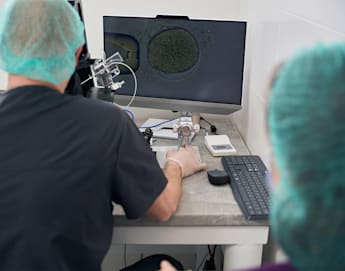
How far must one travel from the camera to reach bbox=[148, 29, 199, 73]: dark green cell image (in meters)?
1.99

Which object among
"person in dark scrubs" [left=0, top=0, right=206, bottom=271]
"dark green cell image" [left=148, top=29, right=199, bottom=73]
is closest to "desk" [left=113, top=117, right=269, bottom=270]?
"person in dark scrubs" [left=0, top=0, right=206, bottom=271]

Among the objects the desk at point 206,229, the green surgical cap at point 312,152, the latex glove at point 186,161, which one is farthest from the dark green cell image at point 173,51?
the green surgical cap at point 312,152

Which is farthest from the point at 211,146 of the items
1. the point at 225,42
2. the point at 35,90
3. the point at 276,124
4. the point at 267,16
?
the point at 276,124

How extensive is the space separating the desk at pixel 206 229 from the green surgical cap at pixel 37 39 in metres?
0.48

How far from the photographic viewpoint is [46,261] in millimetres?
1146

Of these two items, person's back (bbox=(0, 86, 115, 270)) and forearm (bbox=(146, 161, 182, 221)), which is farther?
forearm (bbox=(146, 161, 182, 221))

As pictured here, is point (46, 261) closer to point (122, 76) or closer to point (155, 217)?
point (155, 217)

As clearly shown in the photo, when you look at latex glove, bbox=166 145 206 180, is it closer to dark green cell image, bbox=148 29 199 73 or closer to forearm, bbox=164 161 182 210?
forearm, bbox=164 161 182 210

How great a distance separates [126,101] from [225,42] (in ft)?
1.77

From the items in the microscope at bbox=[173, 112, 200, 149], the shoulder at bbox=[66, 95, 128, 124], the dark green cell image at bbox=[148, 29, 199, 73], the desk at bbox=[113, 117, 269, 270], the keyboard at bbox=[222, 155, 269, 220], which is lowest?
the desk at bbox=[113, 117, 269, 270]

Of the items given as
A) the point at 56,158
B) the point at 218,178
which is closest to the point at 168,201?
→ the point at 218,178

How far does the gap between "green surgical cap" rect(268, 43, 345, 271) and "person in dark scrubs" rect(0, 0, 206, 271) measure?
1.99 feet

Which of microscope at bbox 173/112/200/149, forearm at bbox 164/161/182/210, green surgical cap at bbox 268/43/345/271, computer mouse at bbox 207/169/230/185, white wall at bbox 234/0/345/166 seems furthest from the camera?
microscope at bbox 173/112/200/149

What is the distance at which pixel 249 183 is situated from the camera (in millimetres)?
1558
